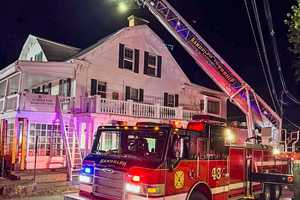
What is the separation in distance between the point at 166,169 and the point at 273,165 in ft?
19.9

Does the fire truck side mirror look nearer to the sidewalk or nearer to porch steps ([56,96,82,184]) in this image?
the sidewalk

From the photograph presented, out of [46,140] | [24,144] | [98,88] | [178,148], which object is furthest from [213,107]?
A: [178,148]

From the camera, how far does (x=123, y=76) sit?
71.0 feet

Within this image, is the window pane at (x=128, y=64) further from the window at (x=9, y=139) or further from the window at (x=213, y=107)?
the window at (x=213, y=107)

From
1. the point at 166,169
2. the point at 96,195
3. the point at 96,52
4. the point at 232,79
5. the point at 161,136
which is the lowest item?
the point at 96,195

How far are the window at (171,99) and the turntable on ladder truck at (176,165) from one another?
13202 mm

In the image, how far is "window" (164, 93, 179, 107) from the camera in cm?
2439

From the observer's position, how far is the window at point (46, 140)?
56.0 ft

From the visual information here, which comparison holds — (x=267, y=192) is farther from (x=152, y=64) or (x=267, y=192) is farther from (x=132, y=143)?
(x=152, y=64)

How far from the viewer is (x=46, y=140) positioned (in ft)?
57.1

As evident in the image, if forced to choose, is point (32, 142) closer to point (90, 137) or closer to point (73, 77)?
point (90, 137)

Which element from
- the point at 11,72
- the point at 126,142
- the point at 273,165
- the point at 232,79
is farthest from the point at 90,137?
the point at 126,142

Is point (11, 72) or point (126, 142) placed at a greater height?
point (11, 72)

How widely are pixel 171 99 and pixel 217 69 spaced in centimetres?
922
